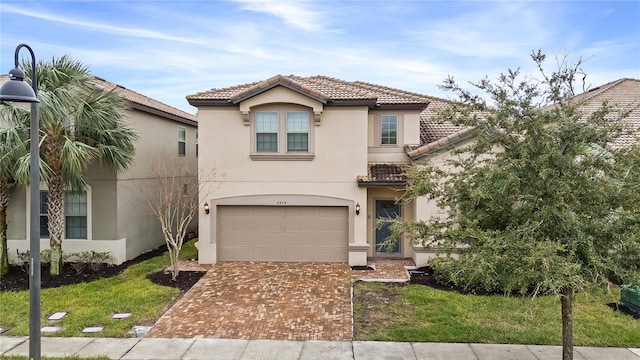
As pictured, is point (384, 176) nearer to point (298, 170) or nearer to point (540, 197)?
point (298, 170)

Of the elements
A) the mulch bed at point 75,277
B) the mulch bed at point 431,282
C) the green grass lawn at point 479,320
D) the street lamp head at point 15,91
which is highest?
the street lamp head at point 15,91

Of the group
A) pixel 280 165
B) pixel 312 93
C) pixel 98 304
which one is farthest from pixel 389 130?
pixel 98 304

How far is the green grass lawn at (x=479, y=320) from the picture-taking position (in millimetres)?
8352

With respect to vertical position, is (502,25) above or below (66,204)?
above

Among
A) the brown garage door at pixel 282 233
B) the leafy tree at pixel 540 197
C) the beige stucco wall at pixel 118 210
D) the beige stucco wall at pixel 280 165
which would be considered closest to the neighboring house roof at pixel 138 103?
the beige stucco wall at pixel 118 210

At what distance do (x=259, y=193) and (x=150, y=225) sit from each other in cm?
520

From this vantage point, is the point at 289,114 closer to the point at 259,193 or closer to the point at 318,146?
the point at 318,146

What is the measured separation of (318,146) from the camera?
14531mm

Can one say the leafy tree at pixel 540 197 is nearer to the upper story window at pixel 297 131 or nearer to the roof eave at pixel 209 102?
the upper story window at pixel 297 131

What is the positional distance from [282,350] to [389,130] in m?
9.60

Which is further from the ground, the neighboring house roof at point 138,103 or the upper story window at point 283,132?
the neighboring house roof at point 138,103

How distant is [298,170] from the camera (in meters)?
14.6

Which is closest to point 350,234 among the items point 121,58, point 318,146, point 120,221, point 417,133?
point 318,146

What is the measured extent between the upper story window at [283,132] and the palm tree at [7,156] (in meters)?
6.78
